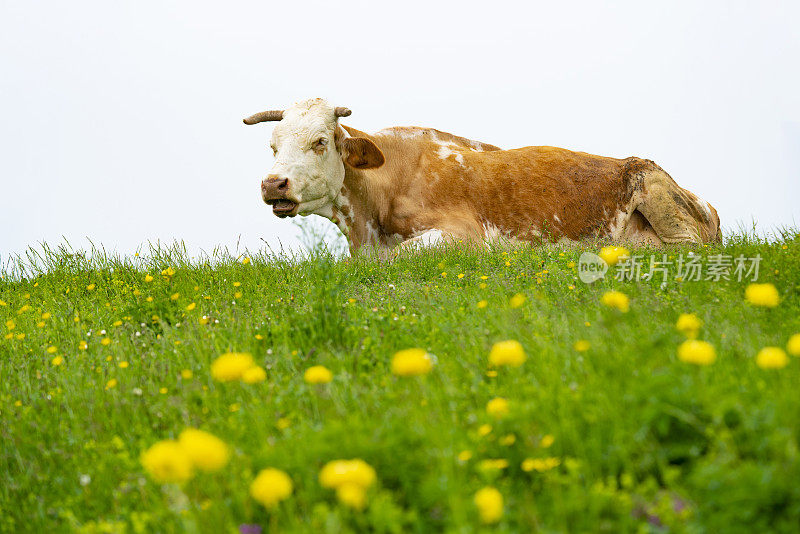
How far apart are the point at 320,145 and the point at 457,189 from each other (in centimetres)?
214

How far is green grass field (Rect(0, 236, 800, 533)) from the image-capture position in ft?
6.11

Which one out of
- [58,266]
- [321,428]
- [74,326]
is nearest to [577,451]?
[321,428]

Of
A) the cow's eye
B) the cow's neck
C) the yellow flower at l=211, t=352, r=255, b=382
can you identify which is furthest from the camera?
the cow's neck

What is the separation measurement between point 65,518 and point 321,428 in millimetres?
1195

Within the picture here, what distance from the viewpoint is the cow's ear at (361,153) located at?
28.7 ft

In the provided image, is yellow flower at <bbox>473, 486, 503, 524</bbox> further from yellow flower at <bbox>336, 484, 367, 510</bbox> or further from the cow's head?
the cow's head

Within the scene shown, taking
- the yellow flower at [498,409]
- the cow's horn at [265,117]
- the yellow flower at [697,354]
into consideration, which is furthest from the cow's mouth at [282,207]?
the yellow flower at [697,354]

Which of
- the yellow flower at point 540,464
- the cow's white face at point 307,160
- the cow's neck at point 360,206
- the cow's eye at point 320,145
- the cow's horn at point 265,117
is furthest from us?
the cow's horn at point 265,117

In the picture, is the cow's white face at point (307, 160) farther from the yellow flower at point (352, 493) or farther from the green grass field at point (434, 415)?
the yellow flower at point (352, 493)

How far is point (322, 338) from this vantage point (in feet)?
13.0

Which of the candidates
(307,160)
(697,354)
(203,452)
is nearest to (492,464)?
(697,354)

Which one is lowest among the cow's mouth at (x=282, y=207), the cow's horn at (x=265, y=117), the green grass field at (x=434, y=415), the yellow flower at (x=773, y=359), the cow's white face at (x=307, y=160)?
the green grass field at (x=434, y=415)

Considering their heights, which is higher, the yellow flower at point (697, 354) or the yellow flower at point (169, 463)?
the yellow flower at point (697, 354)

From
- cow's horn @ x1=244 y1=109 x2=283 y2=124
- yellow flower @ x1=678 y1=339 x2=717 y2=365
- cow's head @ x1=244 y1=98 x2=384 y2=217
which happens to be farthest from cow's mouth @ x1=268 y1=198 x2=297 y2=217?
yellow flower @ x1=678 y1=339 x2=717 y2=365
